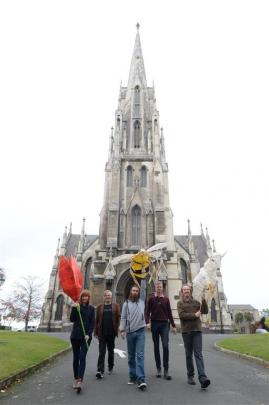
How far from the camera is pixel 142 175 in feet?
112

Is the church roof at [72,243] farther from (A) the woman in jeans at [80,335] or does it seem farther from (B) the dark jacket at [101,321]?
(A) the woman in jeans at [80,335]

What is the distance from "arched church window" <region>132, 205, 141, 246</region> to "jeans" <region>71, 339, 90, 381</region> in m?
24.2

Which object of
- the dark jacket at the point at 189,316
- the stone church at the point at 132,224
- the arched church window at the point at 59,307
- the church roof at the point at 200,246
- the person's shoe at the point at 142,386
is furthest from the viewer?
the church roof at the point at 200,246

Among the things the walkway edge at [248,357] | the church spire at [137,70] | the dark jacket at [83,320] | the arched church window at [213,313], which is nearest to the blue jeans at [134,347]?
the dark jacket at [83,320]

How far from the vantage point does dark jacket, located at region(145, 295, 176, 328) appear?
6840 mm

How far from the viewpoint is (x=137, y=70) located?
45062mm

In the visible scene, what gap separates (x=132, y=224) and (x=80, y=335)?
25.2 metres

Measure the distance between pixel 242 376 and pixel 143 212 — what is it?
24457 mm

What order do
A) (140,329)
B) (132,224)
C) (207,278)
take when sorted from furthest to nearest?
(132,224) < (207,278) < (140,329)

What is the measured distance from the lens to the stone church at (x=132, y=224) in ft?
91.8

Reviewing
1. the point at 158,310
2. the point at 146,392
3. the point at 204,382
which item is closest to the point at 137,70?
the point at 158,310

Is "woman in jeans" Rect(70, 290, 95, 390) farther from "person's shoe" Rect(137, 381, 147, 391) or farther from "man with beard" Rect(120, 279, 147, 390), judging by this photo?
"person's shoe" Rect(137, 381, 147, 391)

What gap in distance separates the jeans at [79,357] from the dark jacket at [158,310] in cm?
154

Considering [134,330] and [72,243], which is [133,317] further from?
[72,243]
